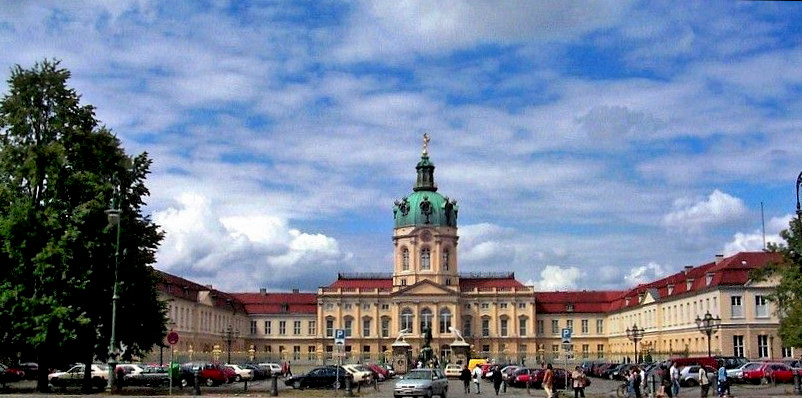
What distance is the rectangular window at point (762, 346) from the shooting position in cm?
8694

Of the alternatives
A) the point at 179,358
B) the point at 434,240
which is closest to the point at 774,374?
the point at 179,358

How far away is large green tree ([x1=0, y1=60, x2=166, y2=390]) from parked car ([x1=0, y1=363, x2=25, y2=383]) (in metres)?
11.9

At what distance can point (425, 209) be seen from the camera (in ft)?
450

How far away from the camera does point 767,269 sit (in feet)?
191

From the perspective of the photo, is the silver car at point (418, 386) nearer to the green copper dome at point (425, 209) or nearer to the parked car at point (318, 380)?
the parked car at point (318, 380)

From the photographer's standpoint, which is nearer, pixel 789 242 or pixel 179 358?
pixel 789 242

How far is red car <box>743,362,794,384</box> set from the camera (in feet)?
182

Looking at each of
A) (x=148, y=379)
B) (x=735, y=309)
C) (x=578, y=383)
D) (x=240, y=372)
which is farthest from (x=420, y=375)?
(x=735, y=309)

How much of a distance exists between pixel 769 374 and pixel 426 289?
80.7 m

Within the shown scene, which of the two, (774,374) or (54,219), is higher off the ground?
(54,219)

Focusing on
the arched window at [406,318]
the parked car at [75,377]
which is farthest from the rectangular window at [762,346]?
the parked car at [75,377]

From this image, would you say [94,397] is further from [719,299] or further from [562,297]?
[562,297]

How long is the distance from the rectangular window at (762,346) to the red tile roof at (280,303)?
233 feet

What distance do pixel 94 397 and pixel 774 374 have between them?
3746 cm
